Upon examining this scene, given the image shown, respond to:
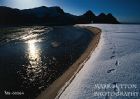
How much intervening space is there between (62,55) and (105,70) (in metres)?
5.49

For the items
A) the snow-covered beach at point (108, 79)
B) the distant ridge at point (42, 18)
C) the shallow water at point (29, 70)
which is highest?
the distant ridge at point (42, 18)

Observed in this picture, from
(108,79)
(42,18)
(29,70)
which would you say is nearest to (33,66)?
(29,70)

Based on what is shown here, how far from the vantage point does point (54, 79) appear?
26.8ft

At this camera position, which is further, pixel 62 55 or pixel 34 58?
pixel 62 55

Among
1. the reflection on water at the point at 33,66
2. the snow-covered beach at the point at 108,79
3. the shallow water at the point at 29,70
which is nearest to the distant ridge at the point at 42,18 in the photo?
the shallow water at the point at 29,70

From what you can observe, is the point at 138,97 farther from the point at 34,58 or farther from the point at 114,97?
the point at 34,58

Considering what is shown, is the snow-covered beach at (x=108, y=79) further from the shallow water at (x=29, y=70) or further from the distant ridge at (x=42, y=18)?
the distant ridge at (x=42, y=18)

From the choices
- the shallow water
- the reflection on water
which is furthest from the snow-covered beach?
the reflection on water

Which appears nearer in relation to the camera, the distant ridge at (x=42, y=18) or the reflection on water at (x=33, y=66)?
the reflection on water at (x=33, y=66)

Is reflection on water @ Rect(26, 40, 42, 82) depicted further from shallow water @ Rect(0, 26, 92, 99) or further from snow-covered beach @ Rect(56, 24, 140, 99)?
snow-covered beach @ Rect(56, 24, 140, 99)

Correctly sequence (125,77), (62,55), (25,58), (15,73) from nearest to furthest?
(125,77)
(15,73)
(25,58)
(62,55)

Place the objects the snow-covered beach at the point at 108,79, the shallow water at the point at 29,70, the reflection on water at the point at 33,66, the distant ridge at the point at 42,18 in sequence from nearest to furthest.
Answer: the snow-covered beach at the point at 108,79
the shallow water at the point at 29,70
the reflection on water at the point at 33,66
the distant ridge at the point at 42,18

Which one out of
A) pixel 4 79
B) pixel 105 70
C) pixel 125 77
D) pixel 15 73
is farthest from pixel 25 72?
pixel 125 77

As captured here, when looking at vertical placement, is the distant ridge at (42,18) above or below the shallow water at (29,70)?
above
